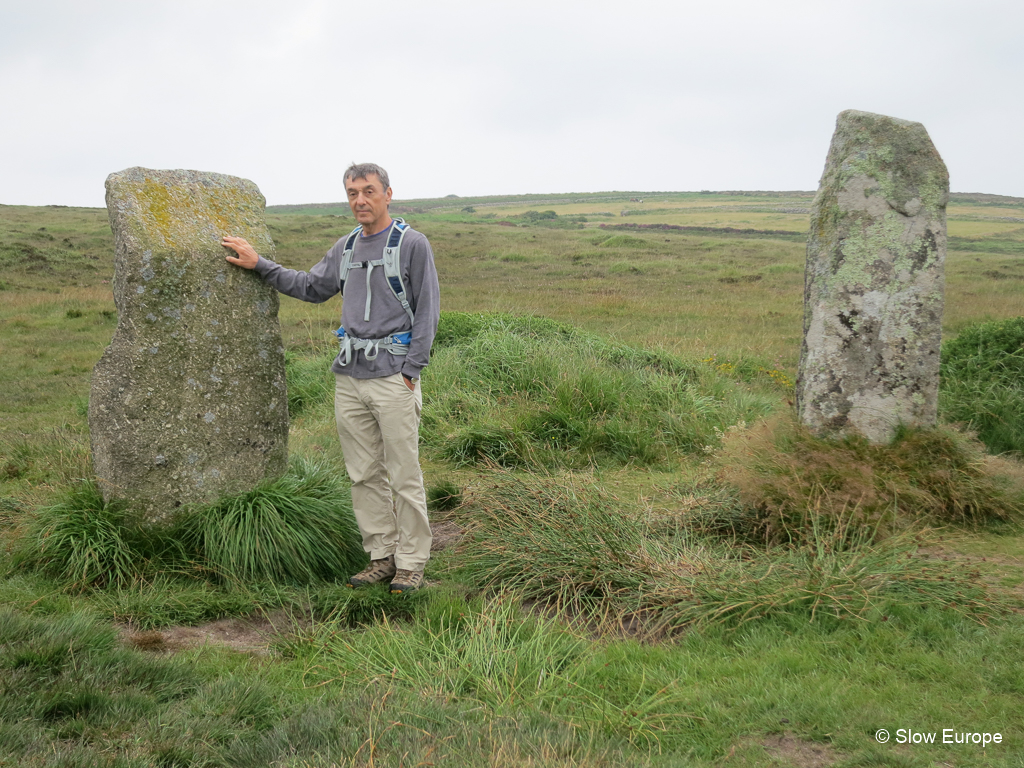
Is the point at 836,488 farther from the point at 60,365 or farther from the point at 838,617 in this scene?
the point at 60,365

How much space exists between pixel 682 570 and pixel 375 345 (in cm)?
220

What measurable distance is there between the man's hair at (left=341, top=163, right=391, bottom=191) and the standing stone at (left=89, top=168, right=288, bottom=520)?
0.98m

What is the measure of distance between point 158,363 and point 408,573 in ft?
6.63

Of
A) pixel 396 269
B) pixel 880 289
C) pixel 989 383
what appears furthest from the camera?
pixel 989 383

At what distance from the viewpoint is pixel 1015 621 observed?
429 cm

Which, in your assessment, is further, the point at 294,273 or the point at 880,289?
the point at 880,289

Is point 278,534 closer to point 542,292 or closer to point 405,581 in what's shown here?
point 405,581

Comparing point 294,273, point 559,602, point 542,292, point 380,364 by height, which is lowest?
point 559,602

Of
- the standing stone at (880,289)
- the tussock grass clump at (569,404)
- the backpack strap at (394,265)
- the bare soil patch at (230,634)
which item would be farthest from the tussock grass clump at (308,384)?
the standing stone at (880,289)

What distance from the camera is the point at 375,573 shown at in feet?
17.0

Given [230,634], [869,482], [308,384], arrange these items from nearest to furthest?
[230,634]
[869,482]
[308,384]

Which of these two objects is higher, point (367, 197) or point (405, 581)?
point (367, 197)

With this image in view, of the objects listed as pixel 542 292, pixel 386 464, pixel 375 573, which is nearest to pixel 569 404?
pixel 386 464

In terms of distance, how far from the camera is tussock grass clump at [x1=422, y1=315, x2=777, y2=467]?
26.6 feet
